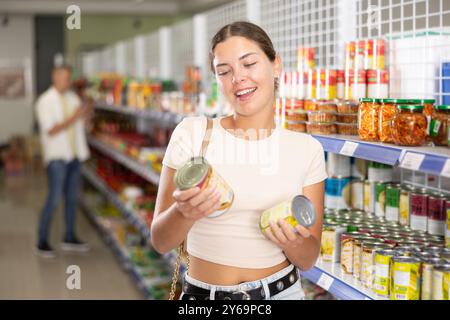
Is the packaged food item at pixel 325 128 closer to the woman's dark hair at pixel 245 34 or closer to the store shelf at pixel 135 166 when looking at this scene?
the woman's dark hair at pixel 245 34

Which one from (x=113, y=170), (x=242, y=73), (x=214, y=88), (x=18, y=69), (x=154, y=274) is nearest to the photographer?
(x=242, y=73)

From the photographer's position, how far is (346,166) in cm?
309

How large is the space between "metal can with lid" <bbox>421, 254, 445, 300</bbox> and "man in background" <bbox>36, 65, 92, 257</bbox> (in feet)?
16.9

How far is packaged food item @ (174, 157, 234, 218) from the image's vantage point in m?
1.63

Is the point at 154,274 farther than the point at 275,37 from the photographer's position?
Yes

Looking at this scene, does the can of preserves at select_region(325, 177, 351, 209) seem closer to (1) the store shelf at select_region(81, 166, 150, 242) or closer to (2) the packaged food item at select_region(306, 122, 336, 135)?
(2) the packaged food item at select_region(306, 122, 336, 135)

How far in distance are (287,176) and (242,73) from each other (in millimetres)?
305

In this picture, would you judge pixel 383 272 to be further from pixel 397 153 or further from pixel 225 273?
pixel 225 273

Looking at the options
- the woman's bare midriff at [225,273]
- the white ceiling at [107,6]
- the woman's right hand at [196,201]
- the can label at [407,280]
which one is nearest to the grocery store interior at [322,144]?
the can label at [407,280]

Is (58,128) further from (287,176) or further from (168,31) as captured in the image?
(287,176)

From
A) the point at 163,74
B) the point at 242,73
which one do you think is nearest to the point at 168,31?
the point at 163,74

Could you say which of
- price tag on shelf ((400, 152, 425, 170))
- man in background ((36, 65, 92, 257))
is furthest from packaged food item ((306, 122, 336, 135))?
man in background ((36, 65, 92, 257))

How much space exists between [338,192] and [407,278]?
974mm

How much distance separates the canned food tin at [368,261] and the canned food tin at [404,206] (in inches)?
13.6
